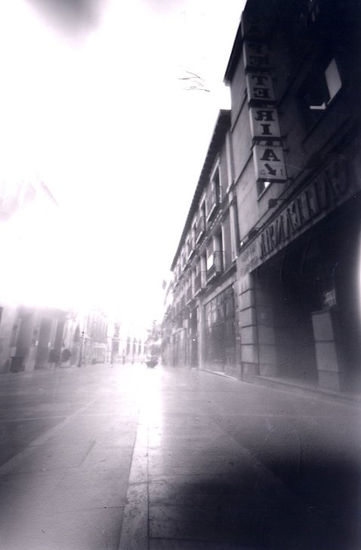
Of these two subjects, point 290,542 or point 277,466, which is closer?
point 290,542

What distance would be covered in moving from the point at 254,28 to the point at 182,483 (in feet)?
36.1

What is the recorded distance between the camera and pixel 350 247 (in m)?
6.07

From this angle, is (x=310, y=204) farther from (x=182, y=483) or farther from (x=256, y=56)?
(x=182, y=483)

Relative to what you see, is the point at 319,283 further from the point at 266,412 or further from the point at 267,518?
the point at 267,518

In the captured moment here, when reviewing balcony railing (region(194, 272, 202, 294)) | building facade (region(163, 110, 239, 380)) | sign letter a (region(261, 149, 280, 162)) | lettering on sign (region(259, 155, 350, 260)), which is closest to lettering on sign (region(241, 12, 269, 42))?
building facade (region(163, 110, 239, 380))

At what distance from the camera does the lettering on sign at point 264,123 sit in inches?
268

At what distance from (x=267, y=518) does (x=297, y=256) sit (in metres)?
6.44

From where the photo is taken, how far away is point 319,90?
6.46 meters

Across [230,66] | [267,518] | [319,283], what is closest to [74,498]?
[267,518]

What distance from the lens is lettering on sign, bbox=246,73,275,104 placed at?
23.3 ft

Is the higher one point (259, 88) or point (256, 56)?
point (256, 56)

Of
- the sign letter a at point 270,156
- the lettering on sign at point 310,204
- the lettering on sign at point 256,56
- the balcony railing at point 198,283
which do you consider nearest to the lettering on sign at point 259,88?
the lettering on sign at point 256,56

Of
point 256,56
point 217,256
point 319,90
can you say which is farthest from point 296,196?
point 217,256

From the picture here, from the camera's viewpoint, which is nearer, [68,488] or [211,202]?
[68,488]
